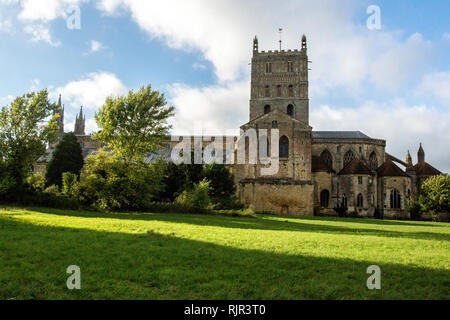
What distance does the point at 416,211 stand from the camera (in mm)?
42625

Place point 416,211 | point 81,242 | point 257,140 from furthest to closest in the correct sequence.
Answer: point 416,211, point 257,140, point 81,242

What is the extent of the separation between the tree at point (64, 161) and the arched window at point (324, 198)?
107 ft

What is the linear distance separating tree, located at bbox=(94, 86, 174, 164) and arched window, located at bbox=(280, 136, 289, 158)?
740 inches

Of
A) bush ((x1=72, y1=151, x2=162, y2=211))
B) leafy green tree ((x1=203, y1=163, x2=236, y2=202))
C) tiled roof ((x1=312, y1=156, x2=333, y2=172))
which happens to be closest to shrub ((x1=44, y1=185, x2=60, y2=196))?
bush ((x1=72, y1=151, x2=162, y2=211))

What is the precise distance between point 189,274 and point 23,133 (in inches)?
1005

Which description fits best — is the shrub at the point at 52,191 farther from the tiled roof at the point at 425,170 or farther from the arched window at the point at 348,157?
the tiled roof at the point at 425,170

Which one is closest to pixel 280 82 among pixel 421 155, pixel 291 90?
pixel 291 90

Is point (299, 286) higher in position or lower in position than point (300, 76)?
lower

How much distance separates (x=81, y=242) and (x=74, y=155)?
36.6 meters

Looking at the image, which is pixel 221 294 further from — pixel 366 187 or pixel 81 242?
pixel 366 187

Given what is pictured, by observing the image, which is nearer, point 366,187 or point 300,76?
point 366,187

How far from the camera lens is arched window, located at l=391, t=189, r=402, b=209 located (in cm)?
4325

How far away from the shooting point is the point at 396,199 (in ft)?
143

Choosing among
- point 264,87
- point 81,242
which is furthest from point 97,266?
point 264,87
